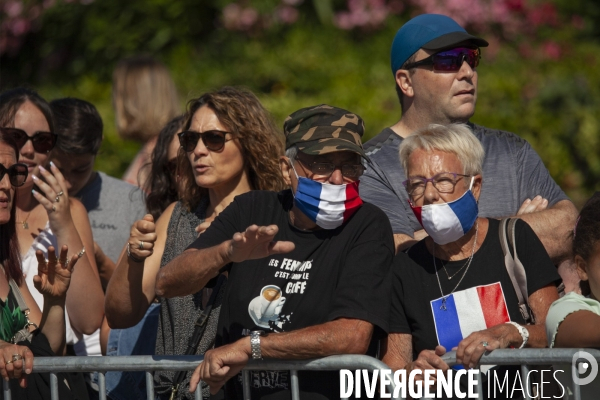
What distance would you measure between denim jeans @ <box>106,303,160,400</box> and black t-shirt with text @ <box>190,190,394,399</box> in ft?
3.46

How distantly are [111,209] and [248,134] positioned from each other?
149cm

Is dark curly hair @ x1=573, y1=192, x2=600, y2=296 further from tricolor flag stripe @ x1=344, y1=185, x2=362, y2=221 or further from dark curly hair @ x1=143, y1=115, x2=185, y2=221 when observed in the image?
dark curly hair @ x1=143, y1=115, x2=185, y2=221

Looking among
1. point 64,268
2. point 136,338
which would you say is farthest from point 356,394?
point 136,338

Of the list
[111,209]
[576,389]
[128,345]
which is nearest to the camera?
[576,389]

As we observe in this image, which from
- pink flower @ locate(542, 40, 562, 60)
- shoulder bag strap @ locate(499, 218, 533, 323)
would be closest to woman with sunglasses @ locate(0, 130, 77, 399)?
shoulder bag strap @ locate(499, 218, 533, 323)

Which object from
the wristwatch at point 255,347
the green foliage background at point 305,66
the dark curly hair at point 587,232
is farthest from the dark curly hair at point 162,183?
the green foliage background at point 305,66

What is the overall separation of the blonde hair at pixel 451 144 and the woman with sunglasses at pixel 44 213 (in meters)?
1.62

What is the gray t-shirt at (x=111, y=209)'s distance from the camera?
17.9 feet

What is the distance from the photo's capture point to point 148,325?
4875 millimetres

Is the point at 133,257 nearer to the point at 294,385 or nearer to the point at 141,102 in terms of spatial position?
the point at 294,385

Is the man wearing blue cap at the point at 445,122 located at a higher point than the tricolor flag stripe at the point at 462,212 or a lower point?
higher

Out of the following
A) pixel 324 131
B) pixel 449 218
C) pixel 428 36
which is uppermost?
pixel 428 36

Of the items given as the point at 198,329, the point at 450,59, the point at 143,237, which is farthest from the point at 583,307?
the point at 143,237

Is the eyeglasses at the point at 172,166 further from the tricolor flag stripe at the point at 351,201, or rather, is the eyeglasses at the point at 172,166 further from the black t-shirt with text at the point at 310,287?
the tricolor flag stripe at the point at 351,201
